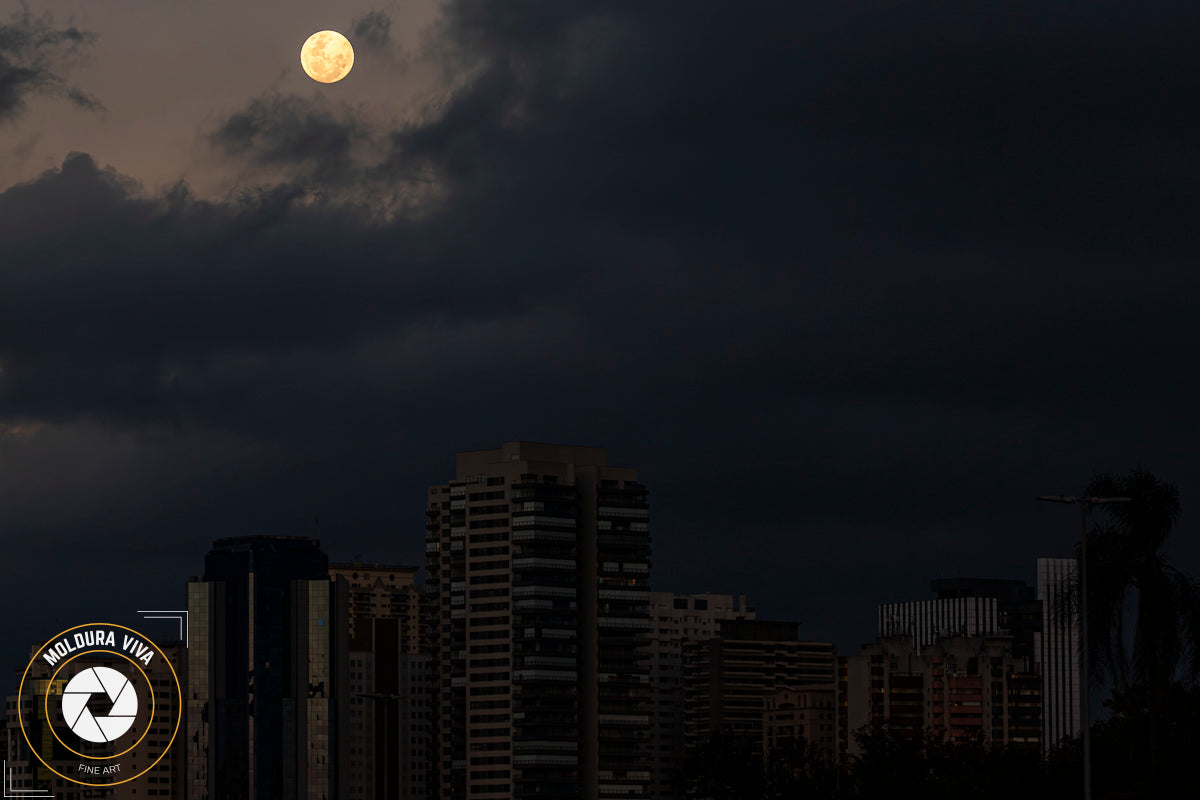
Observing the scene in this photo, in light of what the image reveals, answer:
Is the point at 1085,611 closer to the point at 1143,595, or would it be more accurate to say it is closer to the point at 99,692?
the point at 1143,595

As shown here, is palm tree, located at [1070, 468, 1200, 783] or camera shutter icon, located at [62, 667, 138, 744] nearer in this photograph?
palm tree, located at [1070, 468, 1200, 783]

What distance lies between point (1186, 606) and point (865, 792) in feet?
254

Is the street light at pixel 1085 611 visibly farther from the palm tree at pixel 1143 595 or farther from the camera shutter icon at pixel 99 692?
the camera shutter icon at pixel 99 692

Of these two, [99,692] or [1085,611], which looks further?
[99,692]

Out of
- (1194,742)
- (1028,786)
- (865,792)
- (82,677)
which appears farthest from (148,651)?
(1194,742)

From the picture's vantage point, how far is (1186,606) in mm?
59250

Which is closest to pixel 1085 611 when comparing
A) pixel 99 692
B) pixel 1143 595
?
pixel 1143 595

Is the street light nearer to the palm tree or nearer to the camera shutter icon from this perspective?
the palm tree

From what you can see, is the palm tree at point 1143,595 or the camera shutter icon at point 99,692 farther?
the camera shutter icon at point 99,692

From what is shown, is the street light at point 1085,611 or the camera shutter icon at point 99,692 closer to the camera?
the street light at point 1085,611

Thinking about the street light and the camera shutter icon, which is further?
the camera shutter icon

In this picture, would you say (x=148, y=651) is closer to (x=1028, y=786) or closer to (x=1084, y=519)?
(x=1028, y=786)

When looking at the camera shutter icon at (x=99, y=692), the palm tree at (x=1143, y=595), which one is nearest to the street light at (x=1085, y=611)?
the palm tree at (x=1143, y=595)

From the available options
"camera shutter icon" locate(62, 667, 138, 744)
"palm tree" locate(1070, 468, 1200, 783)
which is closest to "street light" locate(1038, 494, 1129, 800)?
"palm tree" locate(1070, 468, 1200, 783)
